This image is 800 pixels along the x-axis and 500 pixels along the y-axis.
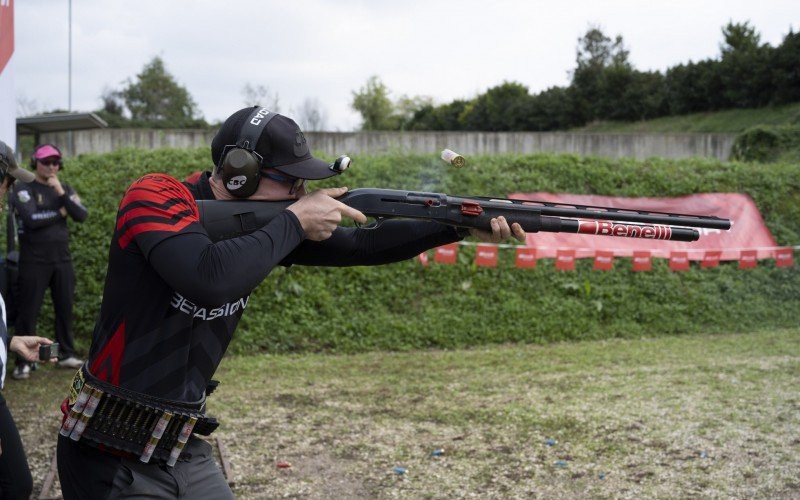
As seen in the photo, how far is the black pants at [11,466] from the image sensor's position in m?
3.62

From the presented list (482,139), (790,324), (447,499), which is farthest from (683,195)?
(482,139)

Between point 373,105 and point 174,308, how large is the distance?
40181 mm

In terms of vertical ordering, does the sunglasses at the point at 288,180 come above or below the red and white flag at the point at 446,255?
above

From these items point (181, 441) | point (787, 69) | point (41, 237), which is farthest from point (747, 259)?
point (787, 69)

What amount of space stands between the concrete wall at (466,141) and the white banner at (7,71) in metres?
9.87

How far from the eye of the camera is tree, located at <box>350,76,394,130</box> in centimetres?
4178

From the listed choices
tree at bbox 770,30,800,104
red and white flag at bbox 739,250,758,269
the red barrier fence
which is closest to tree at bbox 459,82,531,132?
tree at bbox 770,30,800,104

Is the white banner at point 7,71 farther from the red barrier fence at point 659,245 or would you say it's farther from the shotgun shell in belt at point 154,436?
the red barrier fence at point 659,245

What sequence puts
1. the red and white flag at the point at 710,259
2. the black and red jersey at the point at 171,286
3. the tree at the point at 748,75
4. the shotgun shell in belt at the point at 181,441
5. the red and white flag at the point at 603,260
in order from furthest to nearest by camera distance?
the tree at the point at 748,75
the red and white flag at the point at 710,259
the red and white flag at the point at 603,260
the shotgun shell in belt at the point at 181,441
the black and red jersey at the point at 171,286

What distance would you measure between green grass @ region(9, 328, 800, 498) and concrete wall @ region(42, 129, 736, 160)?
785cm

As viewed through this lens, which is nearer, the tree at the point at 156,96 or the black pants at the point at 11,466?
the black pants at the point at 11,466

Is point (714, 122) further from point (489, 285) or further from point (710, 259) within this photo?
point (489, 285)

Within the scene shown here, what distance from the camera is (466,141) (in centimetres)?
2273

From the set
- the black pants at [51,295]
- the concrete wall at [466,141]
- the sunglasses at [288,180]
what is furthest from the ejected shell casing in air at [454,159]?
the concrete wall at [466,141]
